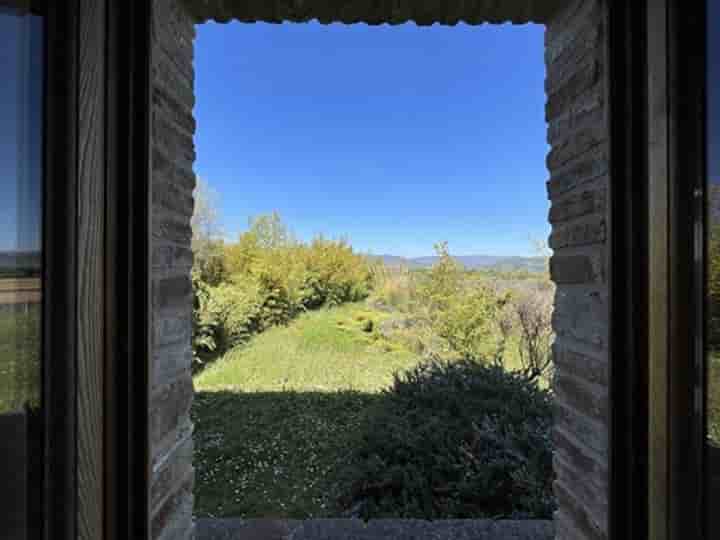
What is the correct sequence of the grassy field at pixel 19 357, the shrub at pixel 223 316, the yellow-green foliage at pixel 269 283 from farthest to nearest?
the yellow-green foliage at pixel 269 283 < the shrub at pixel 223 316 < the grassy field at pixel 19 357

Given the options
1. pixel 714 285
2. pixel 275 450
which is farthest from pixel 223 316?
pixel 714 285

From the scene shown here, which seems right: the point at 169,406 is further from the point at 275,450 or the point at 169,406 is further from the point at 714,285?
the point at 275,450

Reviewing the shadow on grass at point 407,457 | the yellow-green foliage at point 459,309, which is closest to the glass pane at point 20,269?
the shadow on grass at point 407,457

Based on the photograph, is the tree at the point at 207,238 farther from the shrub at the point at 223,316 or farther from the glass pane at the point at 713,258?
the glass pane at the point at 713,258

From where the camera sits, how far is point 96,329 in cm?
71

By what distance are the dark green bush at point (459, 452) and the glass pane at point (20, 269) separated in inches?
81.0

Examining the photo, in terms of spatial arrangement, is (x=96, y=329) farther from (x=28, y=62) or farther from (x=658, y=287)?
(x=658, y=287)

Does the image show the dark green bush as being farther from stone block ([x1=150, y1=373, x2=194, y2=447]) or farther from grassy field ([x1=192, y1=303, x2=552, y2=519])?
stone block ([x1=150, y1=373, x2=194, y2=447])

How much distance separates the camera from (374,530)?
1943mm

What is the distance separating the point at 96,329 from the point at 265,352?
4.25m

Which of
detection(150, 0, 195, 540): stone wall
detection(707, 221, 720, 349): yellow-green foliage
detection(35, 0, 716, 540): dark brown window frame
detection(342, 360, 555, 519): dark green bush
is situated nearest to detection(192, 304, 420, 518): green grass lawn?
detection(342, 360, 555, 519): dark green bush

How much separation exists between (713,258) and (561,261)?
433mm

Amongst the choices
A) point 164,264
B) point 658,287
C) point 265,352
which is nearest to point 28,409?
point 164,264

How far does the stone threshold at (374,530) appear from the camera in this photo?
1.88 metres
